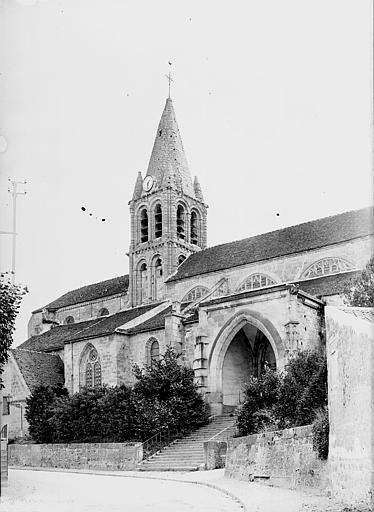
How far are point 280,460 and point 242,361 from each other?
16348 millimetres

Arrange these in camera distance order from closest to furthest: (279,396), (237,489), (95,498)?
(95,498)
(237,489)
(279,396)

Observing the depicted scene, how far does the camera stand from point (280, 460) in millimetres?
16656

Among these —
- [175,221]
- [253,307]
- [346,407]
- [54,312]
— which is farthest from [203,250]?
[346,407]

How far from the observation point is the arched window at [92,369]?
38.8 meters

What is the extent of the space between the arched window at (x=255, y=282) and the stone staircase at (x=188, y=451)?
1101 centimetres

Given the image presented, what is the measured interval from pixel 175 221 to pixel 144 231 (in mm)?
2995

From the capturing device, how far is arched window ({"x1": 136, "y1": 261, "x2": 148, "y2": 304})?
48688 mm

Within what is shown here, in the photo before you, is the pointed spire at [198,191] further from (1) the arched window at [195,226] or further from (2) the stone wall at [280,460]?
(2) the stone wall at [280,460]

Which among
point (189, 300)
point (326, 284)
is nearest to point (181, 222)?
point (189, 300)

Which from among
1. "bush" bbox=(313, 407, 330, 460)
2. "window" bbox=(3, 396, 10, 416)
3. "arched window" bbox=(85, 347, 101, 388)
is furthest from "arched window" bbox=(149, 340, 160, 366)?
"bush" bbox=(313, 407, 330, 460)

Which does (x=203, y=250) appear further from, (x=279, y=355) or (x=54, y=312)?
(x=279, y=355)

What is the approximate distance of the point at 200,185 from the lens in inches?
2032

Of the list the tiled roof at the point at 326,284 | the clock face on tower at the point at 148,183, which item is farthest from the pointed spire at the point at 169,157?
the tiled roof at the point at 326,284

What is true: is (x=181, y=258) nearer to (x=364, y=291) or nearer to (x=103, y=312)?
(x=103, y=312)
